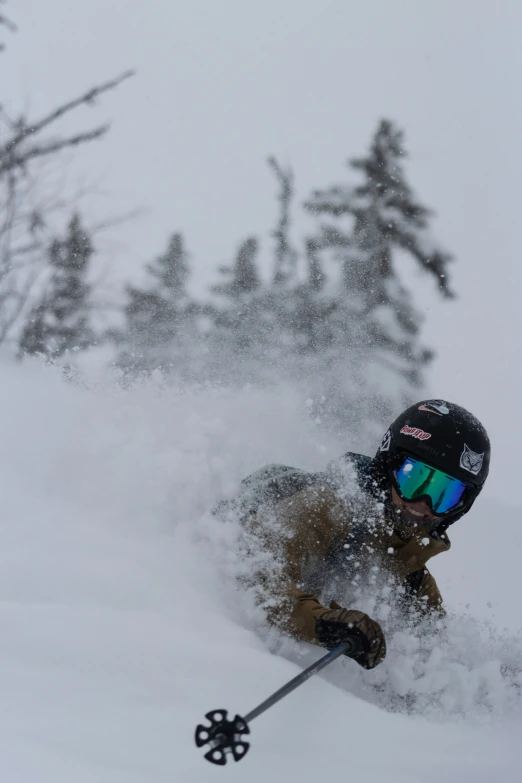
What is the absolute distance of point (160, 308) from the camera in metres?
16.3

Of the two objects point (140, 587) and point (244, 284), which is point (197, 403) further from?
point (244, 284)

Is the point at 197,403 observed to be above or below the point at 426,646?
above

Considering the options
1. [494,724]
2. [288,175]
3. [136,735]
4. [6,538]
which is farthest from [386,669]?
[288,175]

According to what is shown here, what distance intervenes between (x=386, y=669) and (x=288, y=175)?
562 inches

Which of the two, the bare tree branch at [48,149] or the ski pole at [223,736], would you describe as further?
the bare tree branch at [48,149]

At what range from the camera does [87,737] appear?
1.72 metres

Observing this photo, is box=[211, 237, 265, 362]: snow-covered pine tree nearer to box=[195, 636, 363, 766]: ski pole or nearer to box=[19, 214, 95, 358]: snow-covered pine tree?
box=[19, 214, 95, 358]: snow-covered pine tree

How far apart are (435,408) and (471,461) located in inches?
15.2

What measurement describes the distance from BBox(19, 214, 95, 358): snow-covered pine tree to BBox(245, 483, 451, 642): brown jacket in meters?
13.1

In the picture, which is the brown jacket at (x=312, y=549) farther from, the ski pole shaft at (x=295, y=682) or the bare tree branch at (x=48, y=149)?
the bare tree branch at (x=48, y=149)

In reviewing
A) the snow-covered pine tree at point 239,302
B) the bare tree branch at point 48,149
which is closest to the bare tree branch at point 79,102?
the bare tree branch at point 48,149

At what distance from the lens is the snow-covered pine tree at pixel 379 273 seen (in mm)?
11769

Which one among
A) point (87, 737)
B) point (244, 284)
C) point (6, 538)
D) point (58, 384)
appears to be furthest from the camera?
point (244, 284)

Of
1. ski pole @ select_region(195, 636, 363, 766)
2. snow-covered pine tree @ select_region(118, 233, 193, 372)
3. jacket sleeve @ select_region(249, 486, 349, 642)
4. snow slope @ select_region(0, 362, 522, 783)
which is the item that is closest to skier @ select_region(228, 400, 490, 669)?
jacket sleeve @ select_region(249, 486, 349, 642)
